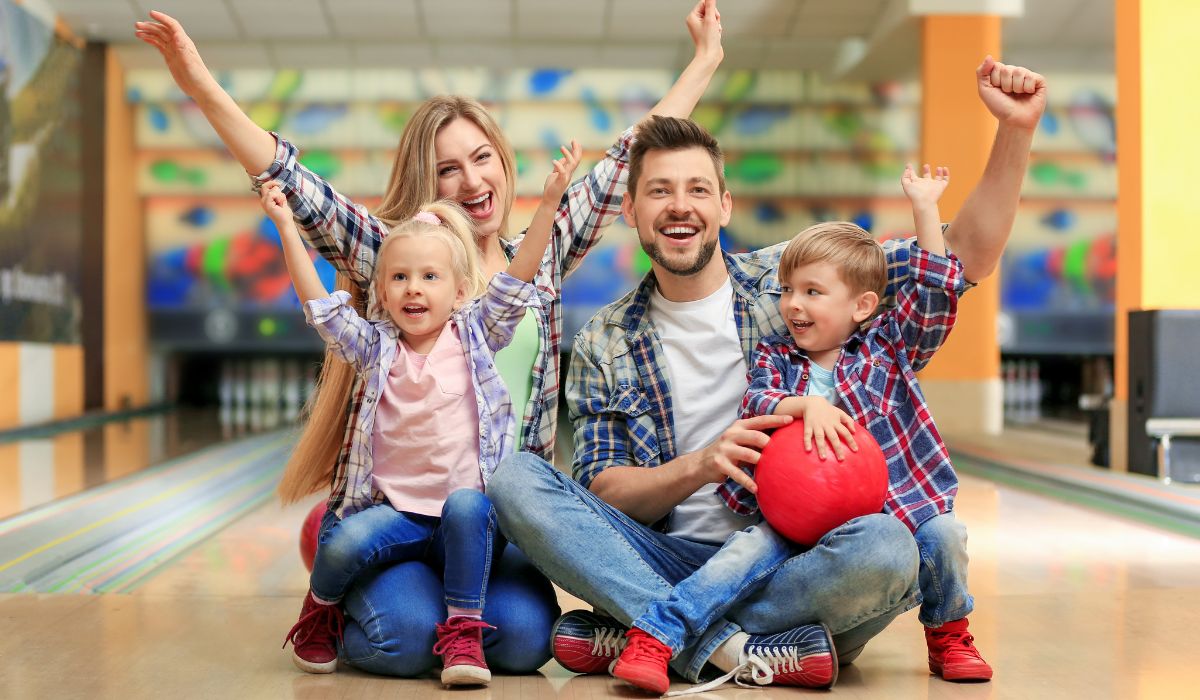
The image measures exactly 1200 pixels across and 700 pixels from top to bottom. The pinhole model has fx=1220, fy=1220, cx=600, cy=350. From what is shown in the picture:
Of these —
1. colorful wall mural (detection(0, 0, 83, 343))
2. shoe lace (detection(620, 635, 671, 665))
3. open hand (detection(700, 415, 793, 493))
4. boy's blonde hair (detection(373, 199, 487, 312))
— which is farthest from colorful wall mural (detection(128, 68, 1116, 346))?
shoe lace (detection(620, 635, 671, 665))

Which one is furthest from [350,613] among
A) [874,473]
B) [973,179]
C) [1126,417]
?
[973,179]

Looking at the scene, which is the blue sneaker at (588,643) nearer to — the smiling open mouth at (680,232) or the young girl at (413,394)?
the young girl at (413,394)

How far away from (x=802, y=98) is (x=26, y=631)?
792 cm

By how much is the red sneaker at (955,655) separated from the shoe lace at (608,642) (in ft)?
1.54

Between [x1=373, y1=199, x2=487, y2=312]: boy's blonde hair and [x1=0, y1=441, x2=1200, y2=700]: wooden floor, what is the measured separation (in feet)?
2.10

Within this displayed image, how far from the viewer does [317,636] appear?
1.94m

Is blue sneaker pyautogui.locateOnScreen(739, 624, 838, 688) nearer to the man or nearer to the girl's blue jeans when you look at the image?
the man

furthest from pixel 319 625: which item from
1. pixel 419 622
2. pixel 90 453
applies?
pixel 90 453

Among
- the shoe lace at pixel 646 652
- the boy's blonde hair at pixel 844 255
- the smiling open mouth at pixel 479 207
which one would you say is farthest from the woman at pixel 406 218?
the boy's blonde hair at pixel 844 255

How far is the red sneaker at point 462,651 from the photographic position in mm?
1777

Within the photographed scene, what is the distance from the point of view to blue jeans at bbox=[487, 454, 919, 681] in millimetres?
1720

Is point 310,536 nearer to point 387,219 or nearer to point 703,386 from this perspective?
point 387,219

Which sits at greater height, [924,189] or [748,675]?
[924,189]

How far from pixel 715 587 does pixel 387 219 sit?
95 centimetres
